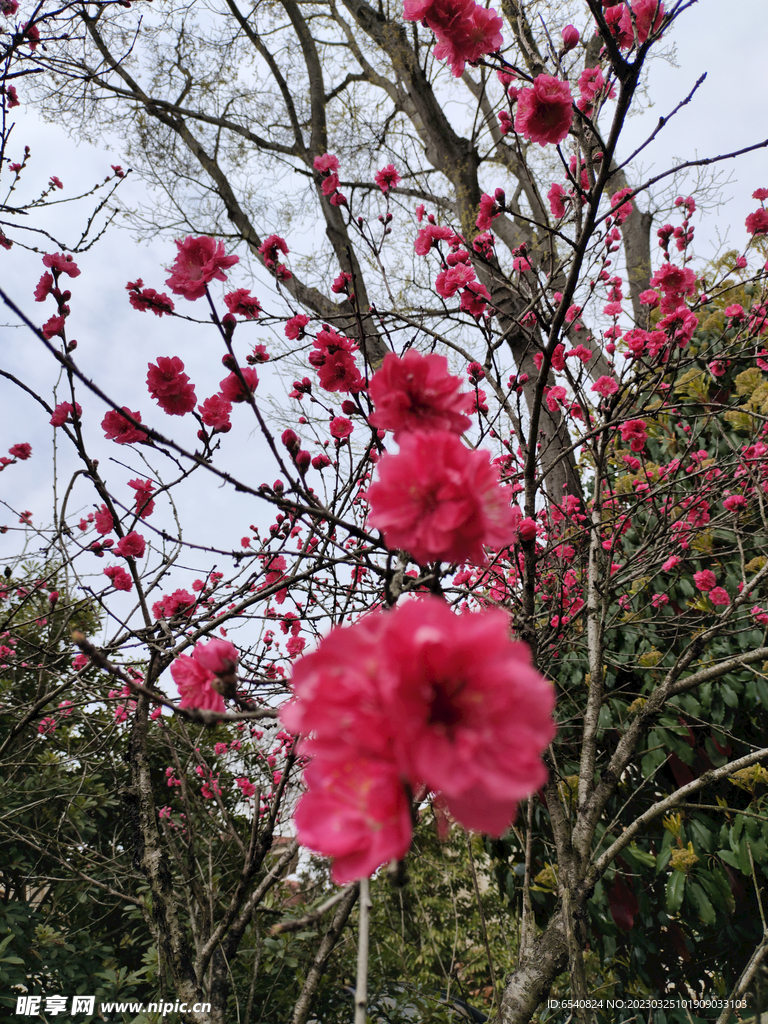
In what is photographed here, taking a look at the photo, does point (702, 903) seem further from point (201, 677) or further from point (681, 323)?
point (201, 677)

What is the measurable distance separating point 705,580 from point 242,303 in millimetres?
2988

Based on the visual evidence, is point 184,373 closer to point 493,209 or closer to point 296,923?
point 493,209

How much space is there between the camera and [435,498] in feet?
1.98

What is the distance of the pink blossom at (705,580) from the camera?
3.08m

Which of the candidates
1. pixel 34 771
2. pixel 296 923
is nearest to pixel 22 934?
pixel 34 771

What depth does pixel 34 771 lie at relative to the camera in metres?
4.43

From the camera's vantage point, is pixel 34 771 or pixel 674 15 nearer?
pixel 674 15

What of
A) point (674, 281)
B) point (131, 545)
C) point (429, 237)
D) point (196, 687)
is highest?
point (429, 237)

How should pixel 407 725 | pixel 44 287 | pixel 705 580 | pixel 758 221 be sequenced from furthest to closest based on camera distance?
pixel 705 580 < pixel 758 221 < pixel 44 287 < pixel 407 725

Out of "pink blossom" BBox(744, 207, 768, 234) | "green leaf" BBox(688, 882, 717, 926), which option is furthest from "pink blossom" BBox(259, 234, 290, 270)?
"green leaf" BBox(688, 882, 717, 926)

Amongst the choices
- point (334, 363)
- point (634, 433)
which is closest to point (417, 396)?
point (334, 363)

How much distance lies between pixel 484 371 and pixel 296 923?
2.06 meters

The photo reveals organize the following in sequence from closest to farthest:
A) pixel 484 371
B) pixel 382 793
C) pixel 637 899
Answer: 1. pixel 382 793
2. pixel 484 371
3. pixel 637 899

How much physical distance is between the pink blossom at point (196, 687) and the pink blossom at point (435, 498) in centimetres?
49
